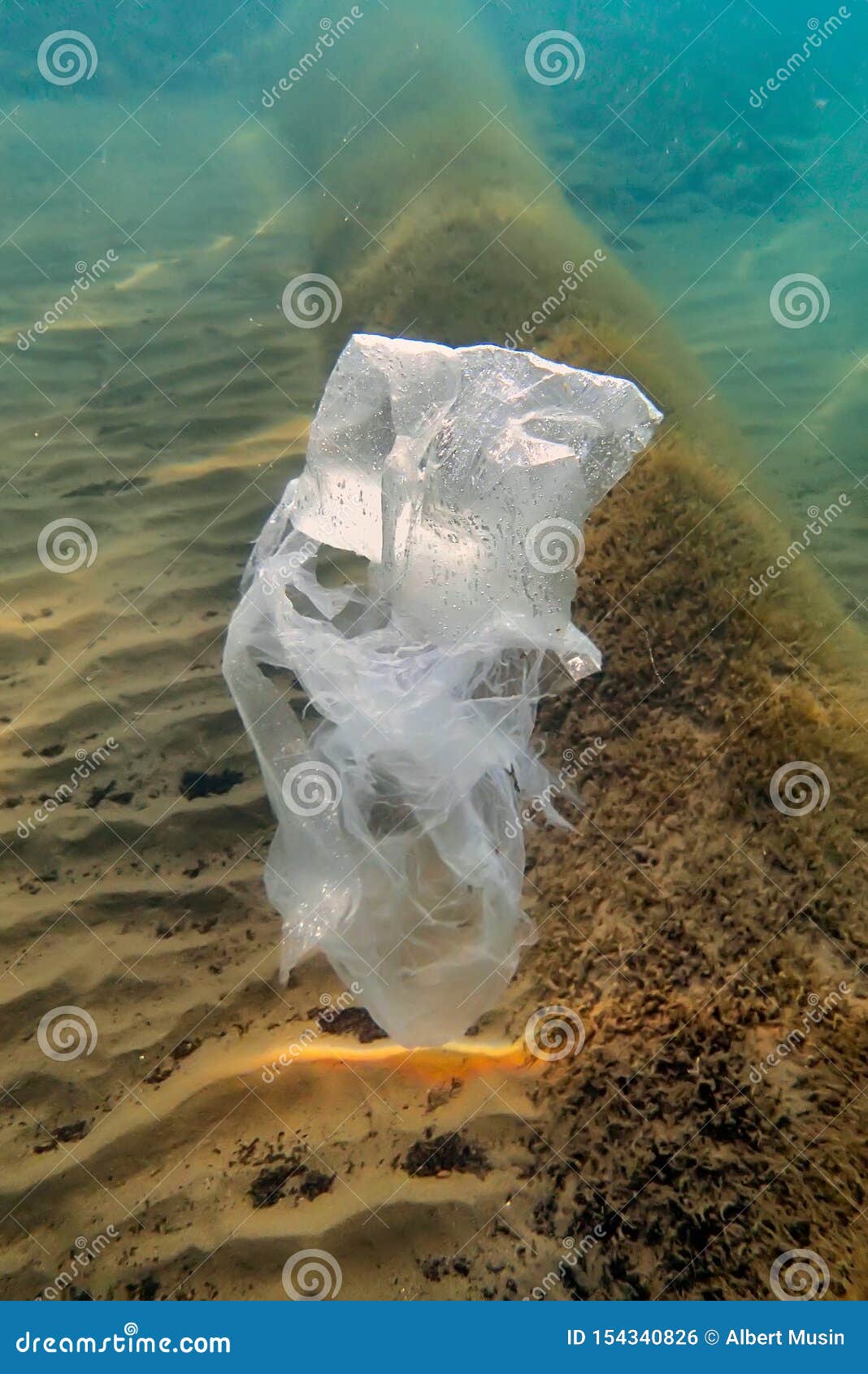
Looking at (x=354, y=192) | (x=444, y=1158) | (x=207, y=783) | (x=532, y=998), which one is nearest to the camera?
(x=444, y=1158)

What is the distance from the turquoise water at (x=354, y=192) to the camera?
5512 mm

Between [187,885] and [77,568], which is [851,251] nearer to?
[77,568]

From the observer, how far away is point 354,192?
246 inches

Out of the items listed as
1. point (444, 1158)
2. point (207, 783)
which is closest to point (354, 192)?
point (207, 783)

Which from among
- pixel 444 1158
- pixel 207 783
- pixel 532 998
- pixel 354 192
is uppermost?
pixel 354 192

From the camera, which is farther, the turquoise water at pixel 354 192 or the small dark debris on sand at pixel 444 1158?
the turquoise water at pixel 354 192

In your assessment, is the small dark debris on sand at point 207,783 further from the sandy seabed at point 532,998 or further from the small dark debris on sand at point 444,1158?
the small dark debris on sand at point 444,1158

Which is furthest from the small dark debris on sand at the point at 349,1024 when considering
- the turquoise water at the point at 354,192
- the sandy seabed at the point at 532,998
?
the turquoise water at the point at 354,192

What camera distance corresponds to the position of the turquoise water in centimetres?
551

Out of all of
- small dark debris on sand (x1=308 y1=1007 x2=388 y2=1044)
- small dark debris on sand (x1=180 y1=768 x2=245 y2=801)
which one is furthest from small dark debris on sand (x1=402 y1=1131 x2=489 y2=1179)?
small dark debris on sand (x1=180 y1=768 x2=245 y2=801)

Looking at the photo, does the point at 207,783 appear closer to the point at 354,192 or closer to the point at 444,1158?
the point at 444,1158

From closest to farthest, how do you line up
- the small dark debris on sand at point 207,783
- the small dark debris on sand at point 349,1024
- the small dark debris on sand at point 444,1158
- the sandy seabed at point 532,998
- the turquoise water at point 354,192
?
the sandy seabed at point 532,998, the small dark debris on sand at point 444,1158, the small dark debris on sand at point 349,1024, the small dark debris on sand at point 207,783, the turquoise water at point 354,192

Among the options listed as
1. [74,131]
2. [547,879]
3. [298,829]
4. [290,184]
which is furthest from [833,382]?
[74,131]

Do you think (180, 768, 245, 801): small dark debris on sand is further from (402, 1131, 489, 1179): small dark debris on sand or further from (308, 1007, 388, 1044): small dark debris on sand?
(402, 1131, 489, 1179): small dark debris on sand
